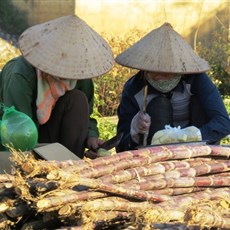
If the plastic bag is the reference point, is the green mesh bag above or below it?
above

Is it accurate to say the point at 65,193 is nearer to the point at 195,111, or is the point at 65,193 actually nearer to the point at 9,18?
the point at 195,111

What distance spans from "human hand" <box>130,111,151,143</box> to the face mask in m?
0.25

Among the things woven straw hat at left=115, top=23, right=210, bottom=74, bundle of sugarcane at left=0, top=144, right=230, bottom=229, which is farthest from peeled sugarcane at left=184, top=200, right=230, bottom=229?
woven straw hat at left=115, top=23, right=210, bottom=74

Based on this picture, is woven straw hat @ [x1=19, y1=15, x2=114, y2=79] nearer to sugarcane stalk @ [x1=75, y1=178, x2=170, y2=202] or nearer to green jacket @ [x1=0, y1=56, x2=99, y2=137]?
green jacket @ [x1=0, y1=56, x2=99, y2=137]

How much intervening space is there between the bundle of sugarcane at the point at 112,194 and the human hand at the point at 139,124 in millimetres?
971

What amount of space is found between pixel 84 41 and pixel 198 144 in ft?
3.03

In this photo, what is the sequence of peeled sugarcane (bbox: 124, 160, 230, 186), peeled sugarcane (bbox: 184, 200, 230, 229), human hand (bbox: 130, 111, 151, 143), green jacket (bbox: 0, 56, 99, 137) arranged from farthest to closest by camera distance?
human hand (bbox: 130, 111, 151, 143)
green jacket (bbox: 0, 56, 99, 137)
peeled sugarcane (bbox: 124, 160, 230, 186)
peeled sugarcane (bbox: 184, 200, 230, 229)

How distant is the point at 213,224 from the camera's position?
6.53 ft

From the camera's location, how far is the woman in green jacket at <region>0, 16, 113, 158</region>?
3.20m

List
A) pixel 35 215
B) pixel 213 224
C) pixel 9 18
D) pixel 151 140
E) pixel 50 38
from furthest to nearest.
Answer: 1. pixel 9 18
2. pixel 151 140
3. pixel 50 38
4. pixel 35 215
5. pixel 213 224

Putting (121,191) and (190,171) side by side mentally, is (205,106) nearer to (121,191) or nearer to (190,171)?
(190,171)

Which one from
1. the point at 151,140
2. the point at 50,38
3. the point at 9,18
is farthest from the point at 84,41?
the point at 9,18

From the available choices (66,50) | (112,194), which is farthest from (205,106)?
(112,194)

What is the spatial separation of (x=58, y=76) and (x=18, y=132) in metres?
0.44
